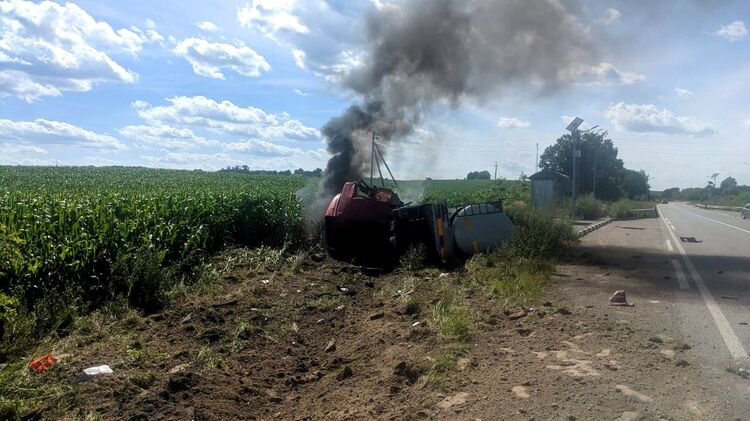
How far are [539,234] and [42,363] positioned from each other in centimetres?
1047

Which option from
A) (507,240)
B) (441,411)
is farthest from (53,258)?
(507,240)

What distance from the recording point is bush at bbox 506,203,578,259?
12.0m

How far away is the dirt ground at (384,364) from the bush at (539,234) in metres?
2.74

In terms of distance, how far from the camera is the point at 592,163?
194 ft

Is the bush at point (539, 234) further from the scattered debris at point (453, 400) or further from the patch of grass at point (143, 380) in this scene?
the patch of grass at point (143, 380)

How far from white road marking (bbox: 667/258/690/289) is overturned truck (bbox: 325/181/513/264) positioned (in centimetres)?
333

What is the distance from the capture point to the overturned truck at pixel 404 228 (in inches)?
521

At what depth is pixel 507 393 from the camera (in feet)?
15.8

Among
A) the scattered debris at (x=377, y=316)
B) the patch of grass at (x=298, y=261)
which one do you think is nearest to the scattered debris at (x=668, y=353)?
the scattered debris at (x=377, y=316)

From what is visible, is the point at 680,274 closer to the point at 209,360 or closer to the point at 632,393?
the point at 632,393

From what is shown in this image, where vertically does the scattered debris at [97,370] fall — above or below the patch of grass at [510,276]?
below

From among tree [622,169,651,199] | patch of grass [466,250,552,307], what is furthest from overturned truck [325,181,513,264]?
tree [622,169,651,199]

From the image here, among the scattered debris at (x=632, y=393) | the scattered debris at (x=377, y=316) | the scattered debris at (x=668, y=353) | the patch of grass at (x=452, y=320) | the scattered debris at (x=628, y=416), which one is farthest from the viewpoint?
the scattered debris at (x=377, y=316)

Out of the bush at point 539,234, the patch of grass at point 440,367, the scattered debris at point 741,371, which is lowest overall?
the patch of grass at point 440,367
